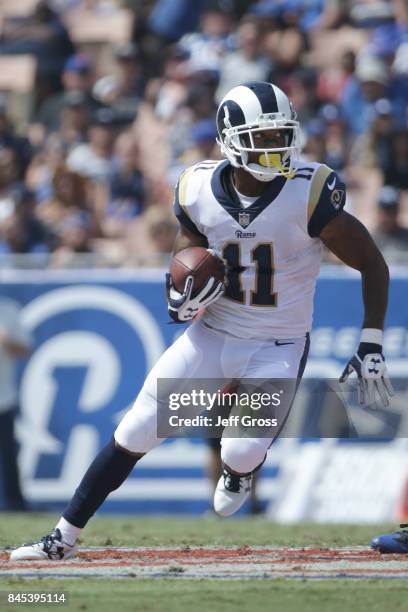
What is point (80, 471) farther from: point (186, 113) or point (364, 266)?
point (364, 266)

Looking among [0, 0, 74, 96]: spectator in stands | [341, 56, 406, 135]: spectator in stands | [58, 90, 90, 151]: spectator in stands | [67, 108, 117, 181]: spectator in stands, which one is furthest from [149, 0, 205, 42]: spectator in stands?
[341, 56, 406, 135]: spectator in stands

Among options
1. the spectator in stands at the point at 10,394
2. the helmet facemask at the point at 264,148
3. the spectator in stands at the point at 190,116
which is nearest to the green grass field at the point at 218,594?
the helmet facemask at the point at 264,148

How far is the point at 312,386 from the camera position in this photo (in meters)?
9.43

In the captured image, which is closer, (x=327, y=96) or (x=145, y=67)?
(x=327, y=96)

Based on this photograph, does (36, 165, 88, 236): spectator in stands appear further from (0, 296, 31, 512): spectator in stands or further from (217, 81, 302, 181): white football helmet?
(217, 81, 302, 181): white football helmet

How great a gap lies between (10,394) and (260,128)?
4.60 meters

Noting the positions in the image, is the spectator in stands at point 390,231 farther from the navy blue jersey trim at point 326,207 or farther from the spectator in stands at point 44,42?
the spectator in stands at point 44,42

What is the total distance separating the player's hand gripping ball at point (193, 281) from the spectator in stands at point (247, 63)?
20.9ft

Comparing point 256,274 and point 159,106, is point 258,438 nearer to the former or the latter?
point 256,274

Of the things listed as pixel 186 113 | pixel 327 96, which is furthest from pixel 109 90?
pixel 327 96

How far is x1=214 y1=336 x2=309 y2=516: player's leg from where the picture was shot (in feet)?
18.5

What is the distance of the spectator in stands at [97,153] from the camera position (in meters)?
11.8

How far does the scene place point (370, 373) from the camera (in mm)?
5609

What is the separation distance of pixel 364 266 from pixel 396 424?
12.3ft
